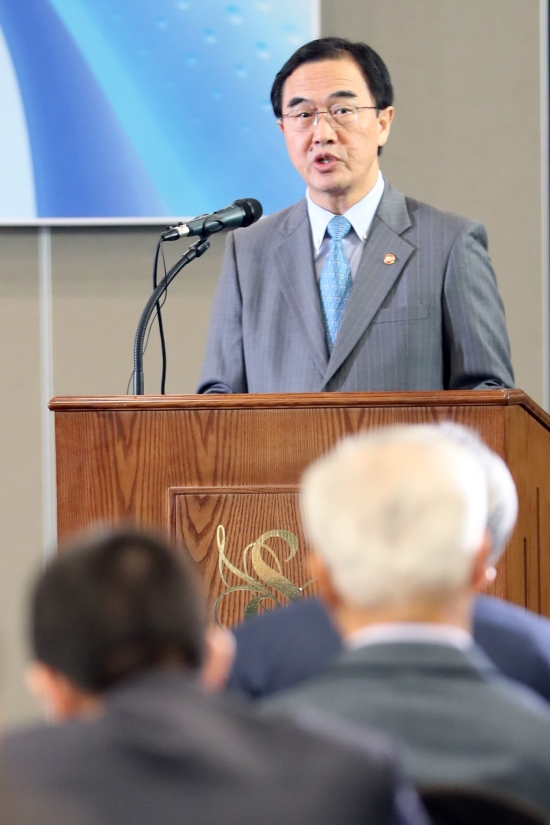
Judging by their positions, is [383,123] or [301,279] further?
[383,123]

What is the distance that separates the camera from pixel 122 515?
2.14m

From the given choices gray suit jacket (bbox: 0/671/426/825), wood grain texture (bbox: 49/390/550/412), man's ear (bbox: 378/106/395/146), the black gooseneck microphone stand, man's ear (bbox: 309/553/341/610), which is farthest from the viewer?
man's ear (bbox: 378/106/395/146)

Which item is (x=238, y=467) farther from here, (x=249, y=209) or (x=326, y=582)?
(x=326, y=582)

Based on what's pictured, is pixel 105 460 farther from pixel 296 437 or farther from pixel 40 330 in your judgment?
pixel 40 330

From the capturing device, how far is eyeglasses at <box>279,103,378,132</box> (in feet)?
9.52

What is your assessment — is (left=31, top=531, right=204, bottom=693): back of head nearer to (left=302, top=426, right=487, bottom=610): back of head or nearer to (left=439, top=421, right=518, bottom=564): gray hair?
(left=302, top=426, right=487, bottom=610): back of head

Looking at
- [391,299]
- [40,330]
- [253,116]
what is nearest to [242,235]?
[391,299]

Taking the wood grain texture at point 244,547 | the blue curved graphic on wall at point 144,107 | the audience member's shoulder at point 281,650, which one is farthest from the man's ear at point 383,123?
the audience member's shoulder at point 281,650

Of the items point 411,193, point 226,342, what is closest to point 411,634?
point 226,342

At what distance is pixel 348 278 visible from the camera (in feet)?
9.32

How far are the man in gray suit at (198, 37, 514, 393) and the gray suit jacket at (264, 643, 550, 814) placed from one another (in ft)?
5.33

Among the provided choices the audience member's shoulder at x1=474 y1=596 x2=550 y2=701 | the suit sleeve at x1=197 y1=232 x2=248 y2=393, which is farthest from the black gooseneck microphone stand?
the audience member's shoulder at x1=474 y1=596 x2=550 y2=701

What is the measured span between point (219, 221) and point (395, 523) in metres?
1.66

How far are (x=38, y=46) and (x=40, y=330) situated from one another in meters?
0.95
